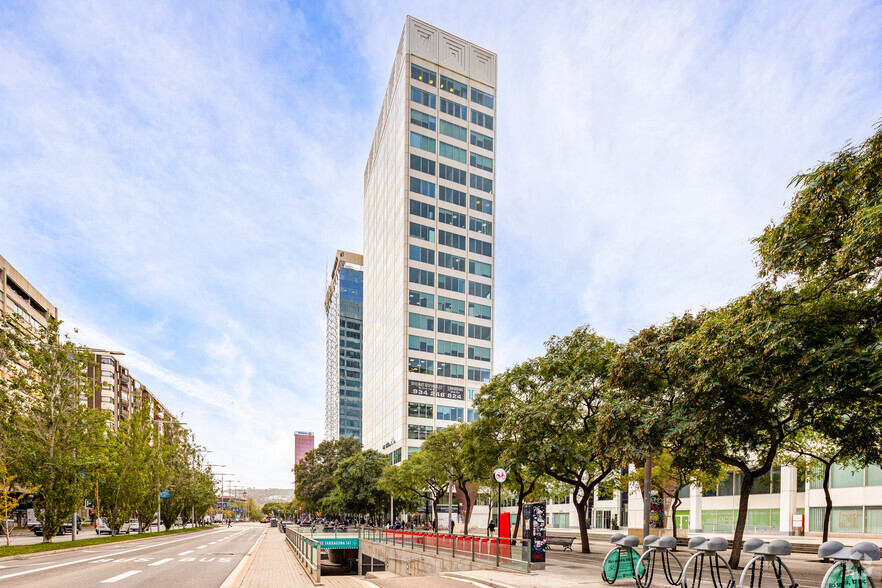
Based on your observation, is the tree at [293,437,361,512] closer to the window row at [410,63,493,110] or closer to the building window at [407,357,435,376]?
the building window at [407,357,435,376]

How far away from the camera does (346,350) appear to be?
182375 millimetres

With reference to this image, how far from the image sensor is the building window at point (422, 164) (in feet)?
294

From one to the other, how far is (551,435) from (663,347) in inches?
304

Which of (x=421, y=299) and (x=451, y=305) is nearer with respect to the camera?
(x=421, y=299)

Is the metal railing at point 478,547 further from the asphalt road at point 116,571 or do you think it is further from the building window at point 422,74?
the building window at point 422,74

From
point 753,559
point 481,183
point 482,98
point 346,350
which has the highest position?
point 482,98

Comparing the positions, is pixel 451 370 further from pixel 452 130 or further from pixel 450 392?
pixel 452 130

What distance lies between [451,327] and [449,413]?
40.3ft

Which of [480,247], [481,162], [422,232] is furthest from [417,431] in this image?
[481,162]

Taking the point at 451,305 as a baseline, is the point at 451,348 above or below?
below

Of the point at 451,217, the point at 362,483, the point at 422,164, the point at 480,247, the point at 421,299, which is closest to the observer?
the point at 362,483

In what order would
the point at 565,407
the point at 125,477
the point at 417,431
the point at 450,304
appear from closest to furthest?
1. the point at 565,407
2. the point at 125,477
3. the point at 417,431
4. the point at 450,304

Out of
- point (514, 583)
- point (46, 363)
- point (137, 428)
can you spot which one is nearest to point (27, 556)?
point (46, 363)

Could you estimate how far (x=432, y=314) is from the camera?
8744 cm
